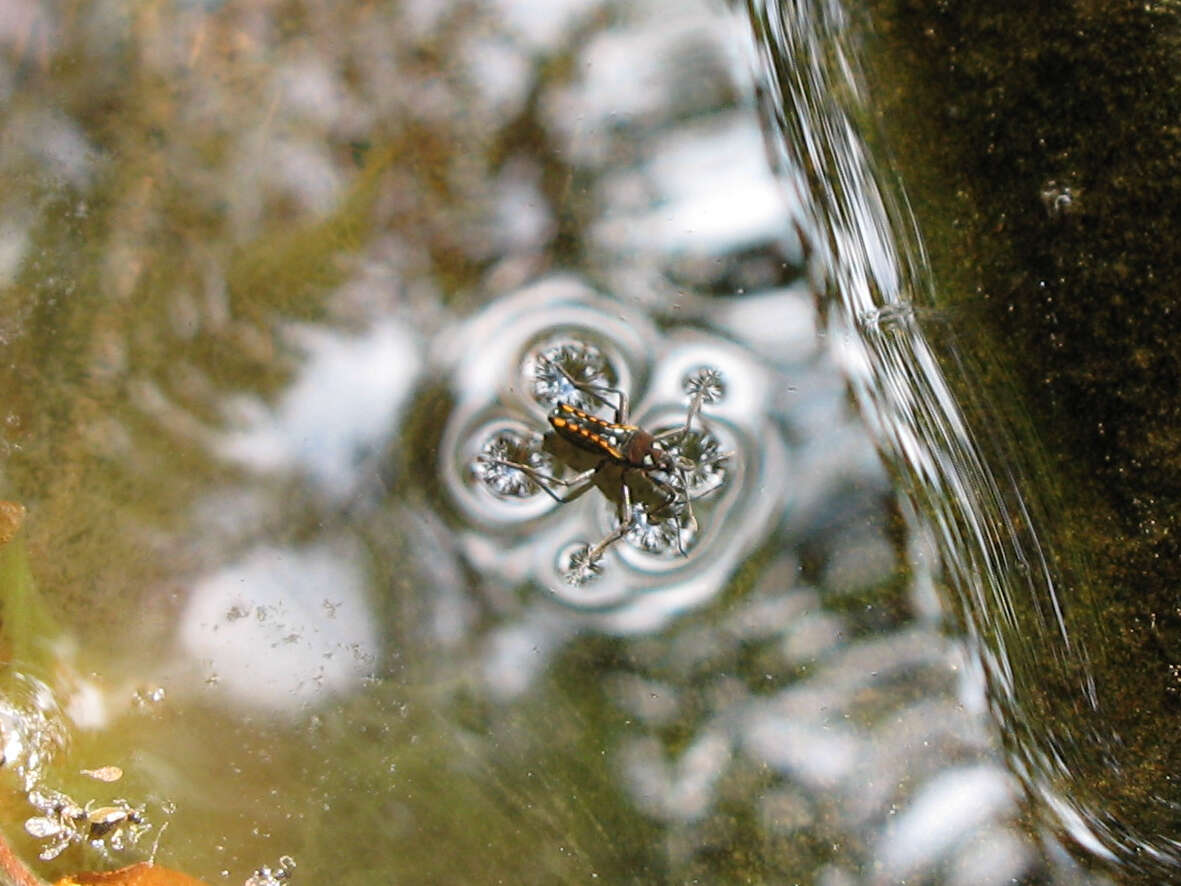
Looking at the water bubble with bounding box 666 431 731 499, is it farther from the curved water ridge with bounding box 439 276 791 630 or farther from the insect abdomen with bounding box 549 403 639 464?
the insect abdomen with bounding box 549 403 639 464

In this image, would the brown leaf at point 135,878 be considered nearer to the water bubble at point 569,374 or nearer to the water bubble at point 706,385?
the water bubble at point 569,374

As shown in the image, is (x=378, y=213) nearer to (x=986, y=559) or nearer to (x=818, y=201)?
(x=818, y=201)

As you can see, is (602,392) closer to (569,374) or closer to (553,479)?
(569,374)

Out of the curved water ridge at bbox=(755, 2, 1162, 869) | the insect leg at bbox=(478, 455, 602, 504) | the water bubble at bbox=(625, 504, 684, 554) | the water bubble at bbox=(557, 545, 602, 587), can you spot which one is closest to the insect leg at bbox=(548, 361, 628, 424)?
the insect leg at bbox=(478, 455, 602, 504)

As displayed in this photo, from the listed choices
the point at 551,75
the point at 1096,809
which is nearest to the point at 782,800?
the point at 1096,809

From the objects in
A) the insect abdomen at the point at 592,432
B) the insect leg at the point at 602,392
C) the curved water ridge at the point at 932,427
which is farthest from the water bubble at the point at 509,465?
the curved water ridge at the point at 932,427

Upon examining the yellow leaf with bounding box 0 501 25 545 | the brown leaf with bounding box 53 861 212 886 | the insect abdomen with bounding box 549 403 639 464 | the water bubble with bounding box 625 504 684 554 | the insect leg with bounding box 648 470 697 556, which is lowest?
the brown leaf with bounding box 53 861 212 886
